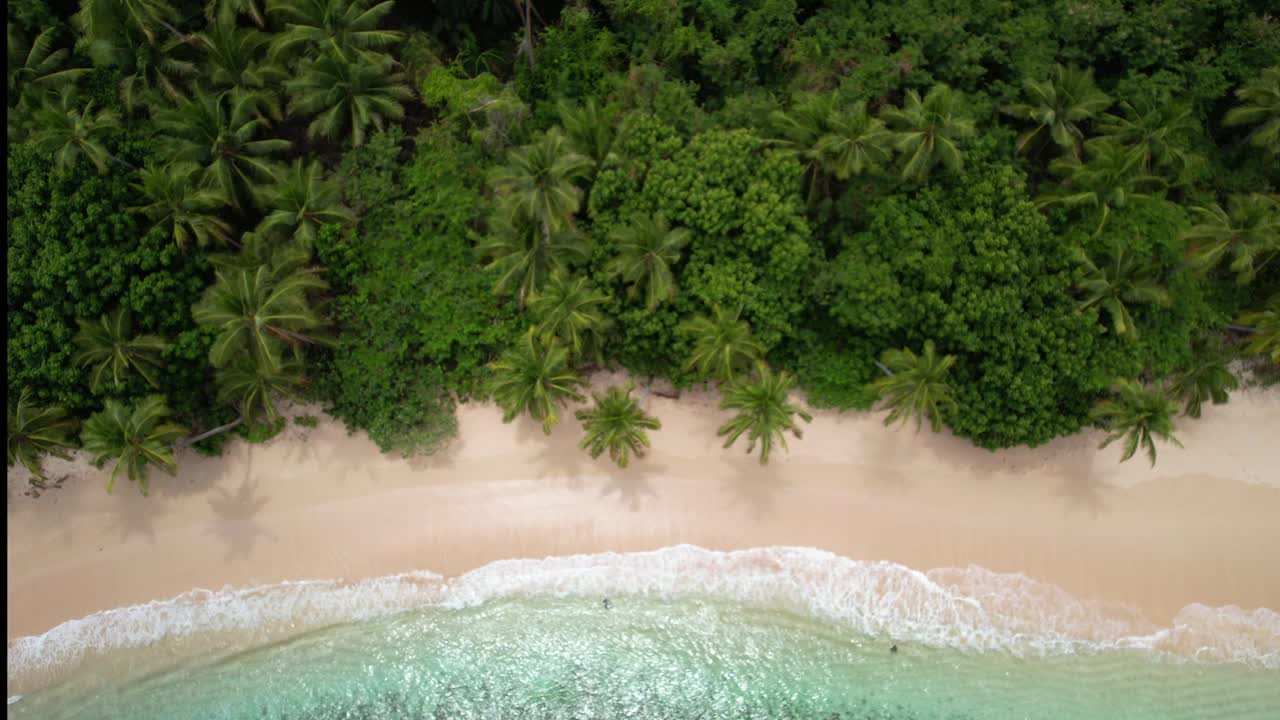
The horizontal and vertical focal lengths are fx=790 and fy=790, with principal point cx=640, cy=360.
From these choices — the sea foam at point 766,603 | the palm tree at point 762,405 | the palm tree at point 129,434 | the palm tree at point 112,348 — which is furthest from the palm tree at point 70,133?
the palm tree at point 762,405

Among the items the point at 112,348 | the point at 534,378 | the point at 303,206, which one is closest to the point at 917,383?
the point at 534,378

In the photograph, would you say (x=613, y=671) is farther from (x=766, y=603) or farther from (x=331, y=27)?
(x=331, y=27)

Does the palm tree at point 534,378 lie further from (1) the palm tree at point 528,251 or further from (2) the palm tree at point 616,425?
(1) the palm tree at point 528,251

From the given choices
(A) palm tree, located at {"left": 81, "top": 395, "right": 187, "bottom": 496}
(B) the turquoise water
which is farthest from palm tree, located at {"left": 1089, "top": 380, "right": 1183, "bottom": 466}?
(A) palm tree, located at {"left": 81, "top": 395, "right": 187, "bottom": 496}

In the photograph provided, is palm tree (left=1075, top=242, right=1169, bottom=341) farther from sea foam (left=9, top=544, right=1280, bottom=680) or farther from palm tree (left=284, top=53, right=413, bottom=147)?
palm tree (left=284, top=53, right=413, bottom=147)

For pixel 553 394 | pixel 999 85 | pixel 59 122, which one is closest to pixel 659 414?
pixel 553 394
